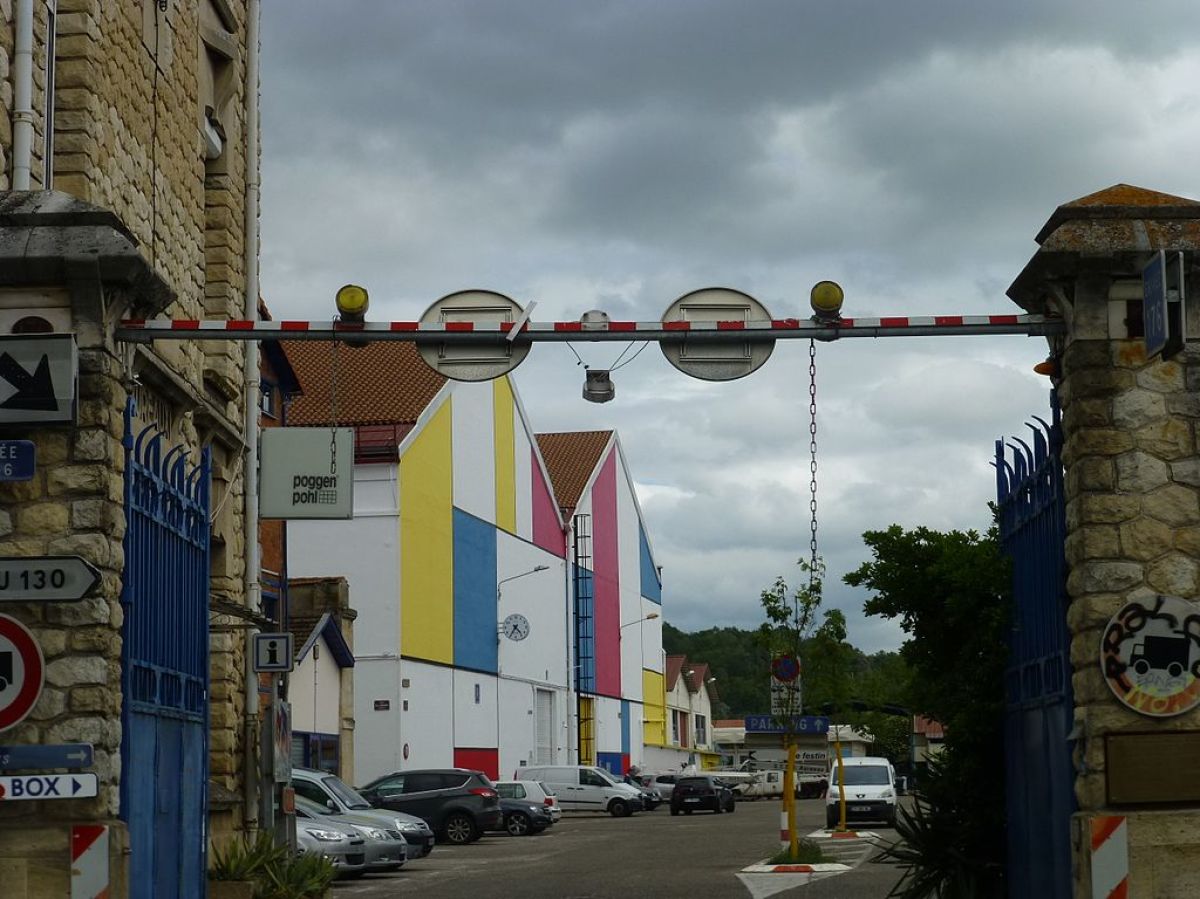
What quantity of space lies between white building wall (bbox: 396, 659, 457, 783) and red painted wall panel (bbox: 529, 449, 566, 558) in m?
12.4

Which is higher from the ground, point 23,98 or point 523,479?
point 523,479

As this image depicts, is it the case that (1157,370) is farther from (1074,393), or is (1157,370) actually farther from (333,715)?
(333,715)

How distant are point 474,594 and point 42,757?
45.3m

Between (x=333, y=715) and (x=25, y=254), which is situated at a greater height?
(x=25, y=254)

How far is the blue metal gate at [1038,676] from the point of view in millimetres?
10719

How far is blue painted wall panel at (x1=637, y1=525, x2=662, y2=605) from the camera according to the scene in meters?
87.8

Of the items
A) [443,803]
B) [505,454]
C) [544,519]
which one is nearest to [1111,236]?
[443,803]

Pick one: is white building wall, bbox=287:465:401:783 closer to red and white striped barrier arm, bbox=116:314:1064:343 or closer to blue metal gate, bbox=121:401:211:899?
blue metal gate, bbox=121:401:211:899

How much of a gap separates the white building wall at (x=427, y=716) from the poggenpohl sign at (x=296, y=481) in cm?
2929

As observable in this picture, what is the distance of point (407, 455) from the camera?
49562 millimetres

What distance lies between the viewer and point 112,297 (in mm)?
10898

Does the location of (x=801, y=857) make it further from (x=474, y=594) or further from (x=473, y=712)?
(x=474, y=594)

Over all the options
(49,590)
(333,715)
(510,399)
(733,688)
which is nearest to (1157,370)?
(49,590)

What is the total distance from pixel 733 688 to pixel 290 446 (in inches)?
6050
